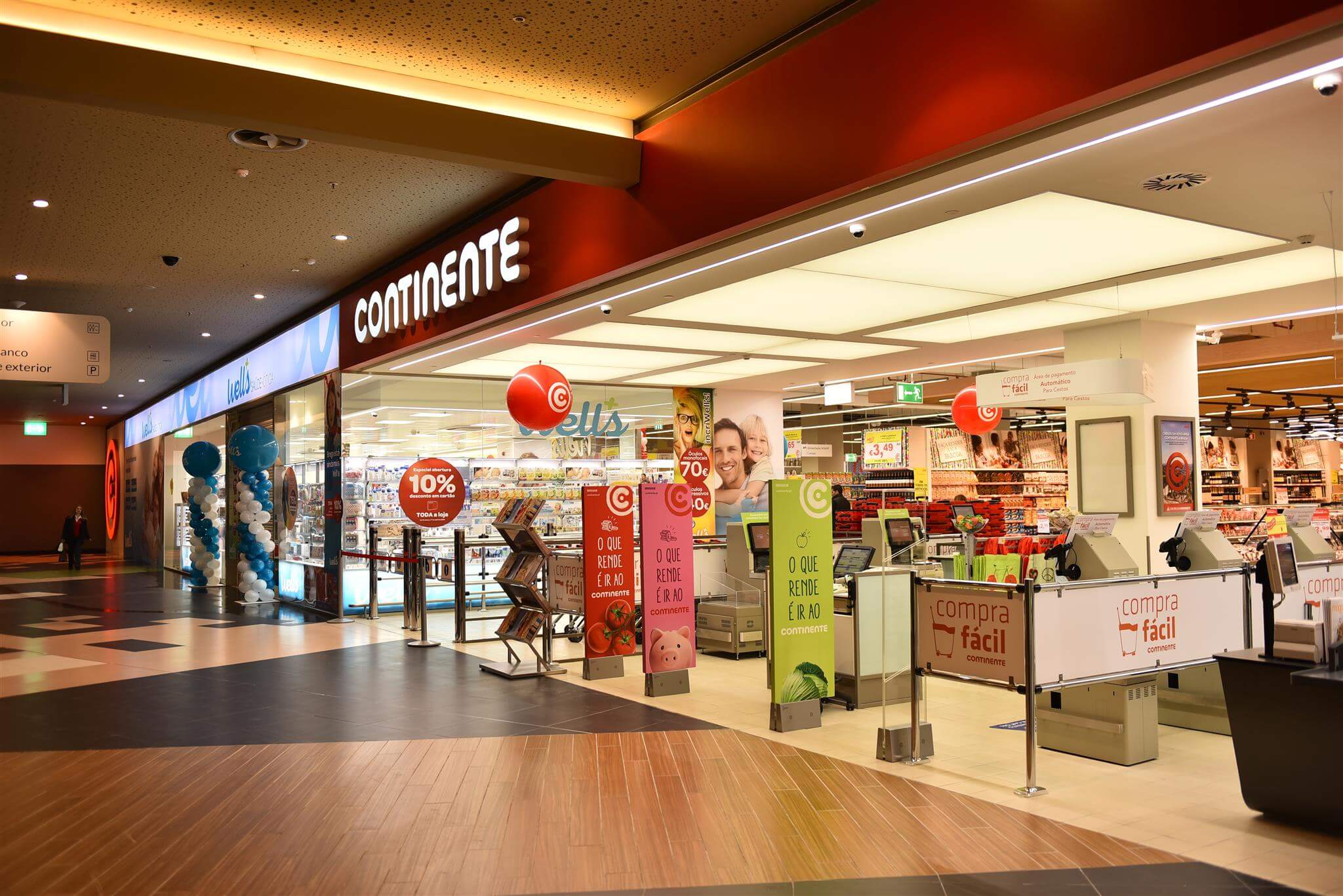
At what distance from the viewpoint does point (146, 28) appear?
5402 mm

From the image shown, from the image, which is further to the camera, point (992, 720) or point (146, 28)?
point (992, 720)

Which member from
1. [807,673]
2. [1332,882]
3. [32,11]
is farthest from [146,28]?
[1332,882]

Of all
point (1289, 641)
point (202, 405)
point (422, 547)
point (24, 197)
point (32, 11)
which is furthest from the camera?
point (202, 405)

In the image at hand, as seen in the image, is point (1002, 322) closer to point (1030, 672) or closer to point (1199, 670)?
point (1199, 670)

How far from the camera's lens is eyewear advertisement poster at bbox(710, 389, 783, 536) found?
13461mm

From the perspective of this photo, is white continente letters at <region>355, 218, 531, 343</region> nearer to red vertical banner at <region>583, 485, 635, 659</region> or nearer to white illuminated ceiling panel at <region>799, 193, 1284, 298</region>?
red vertical banner at <region>583, 485, 635, 659</region>

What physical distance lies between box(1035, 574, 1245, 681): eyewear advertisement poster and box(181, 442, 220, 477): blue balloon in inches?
571

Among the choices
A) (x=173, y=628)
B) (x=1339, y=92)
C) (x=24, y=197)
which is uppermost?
(x=24, y=197)

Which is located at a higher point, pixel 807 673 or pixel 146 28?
pixel 146 28

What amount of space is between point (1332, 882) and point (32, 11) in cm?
714

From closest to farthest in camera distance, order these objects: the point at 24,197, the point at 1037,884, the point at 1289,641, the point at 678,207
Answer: the point at 1037,884 → the point at 1289,641 → the point at 678,207 → the point at 24,197

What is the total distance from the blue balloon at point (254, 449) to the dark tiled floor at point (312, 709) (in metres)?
5.62

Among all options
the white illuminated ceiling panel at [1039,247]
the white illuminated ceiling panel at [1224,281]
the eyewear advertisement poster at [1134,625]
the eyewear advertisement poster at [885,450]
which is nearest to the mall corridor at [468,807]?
the eyewear advertisement poster at [1134,625]

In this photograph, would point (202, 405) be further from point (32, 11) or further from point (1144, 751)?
point (1144, 751)
